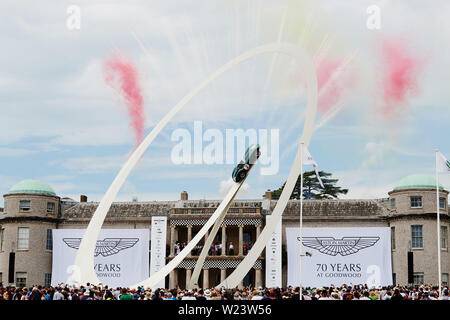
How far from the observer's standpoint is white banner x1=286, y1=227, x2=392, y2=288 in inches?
2254

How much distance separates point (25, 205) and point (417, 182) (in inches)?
1464

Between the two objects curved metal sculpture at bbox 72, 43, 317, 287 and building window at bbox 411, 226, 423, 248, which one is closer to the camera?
curved metal sculpture at bbox 72, 43, 317, 287

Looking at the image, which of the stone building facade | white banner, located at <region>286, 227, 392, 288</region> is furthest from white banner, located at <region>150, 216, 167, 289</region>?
white banner, located at <region>286, 227, 392, 288</region>

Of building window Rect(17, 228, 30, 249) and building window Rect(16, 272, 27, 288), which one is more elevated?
building window Rect(17, 228, 30, 249)

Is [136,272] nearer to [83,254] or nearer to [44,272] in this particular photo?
[44,272]

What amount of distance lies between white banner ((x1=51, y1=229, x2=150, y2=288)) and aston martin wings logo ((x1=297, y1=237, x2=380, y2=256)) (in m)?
14.7

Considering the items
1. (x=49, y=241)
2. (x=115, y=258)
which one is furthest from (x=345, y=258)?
(x=49, y=241)

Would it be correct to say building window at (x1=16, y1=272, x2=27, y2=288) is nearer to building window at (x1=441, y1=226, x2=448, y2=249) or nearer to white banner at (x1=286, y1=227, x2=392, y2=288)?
white banner at (x1=286, y1=227, x2=392, y2=288)

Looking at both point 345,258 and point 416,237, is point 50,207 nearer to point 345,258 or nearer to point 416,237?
point 345,258

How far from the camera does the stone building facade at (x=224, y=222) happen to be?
60.9 m

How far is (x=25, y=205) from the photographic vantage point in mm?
67250

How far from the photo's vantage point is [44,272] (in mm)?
65562

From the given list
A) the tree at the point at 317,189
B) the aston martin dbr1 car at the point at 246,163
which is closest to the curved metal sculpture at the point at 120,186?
the aston martin dbr1 car at the point at 246,163
